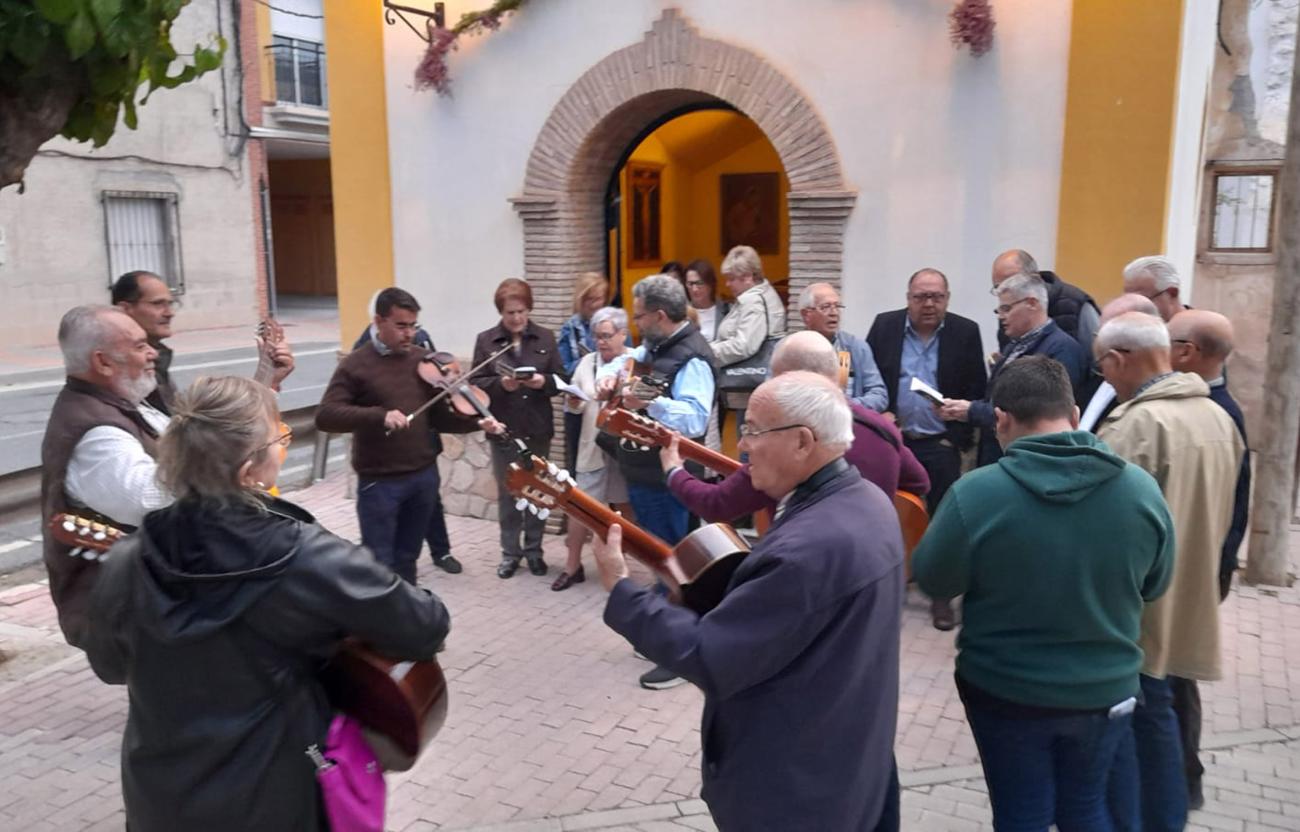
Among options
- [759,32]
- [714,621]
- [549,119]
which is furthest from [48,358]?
[714,621]

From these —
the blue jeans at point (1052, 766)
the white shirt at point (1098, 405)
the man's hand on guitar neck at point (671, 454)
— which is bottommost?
the blue jeans at point (1052, 766)

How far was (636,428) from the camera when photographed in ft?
14.5

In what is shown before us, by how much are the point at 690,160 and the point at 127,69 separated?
7.69 metres

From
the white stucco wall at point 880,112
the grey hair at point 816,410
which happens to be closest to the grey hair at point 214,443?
the grey hair at point 816,410

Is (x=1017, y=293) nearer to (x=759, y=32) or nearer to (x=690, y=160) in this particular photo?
(x=759, y=32)

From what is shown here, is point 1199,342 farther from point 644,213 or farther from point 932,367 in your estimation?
point 644,213

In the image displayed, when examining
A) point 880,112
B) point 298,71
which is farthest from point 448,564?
point 298,71

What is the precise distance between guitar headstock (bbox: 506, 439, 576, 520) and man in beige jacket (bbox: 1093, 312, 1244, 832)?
5.88 feet

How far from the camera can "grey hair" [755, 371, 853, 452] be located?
246 centimetres

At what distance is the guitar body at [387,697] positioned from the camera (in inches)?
96.1

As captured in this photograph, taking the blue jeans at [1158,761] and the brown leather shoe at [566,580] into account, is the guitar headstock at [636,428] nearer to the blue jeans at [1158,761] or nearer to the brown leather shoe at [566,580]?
the blue jeans at [1158,761]

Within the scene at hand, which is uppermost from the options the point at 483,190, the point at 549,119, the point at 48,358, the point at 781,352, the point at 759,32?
the point at 759,32

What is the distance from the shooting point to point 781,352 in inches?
145

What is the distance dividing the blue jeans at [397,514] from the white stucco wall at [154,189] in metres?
15.7
